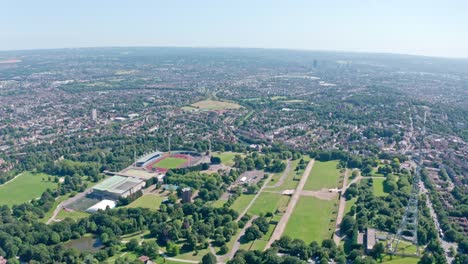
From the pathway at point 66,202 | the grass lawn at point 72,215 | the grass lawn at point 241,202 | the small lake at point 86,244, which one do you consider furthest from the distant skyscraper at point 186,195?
the pathway at point 66,202

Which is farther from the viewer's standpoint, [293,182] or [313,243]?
[293,182]

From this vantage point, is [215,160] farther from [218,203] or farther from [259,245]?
[259,245]

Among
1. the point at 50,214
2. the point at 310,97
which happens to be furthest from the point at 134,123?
the point at 310,97

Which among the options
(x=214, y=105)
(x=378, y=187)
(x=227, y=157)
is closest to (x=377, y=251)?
(x=378, y=187)

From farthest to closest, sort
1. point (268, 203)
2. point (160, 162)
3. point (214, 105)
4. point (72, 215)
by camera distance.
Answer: point (214, 105)
point (160, 162)
point (268, 203)
point (72, 215)

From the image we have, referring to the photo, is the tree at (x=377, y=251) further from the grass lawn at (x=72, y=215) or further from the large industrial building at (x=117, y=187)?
the grass lawn at (x=72, y=215)

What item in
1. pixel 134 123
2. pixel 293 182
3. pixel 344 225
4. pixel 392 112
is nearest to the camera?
pixel 344 225

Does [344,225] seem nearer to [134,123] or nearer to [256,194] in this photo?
[256,194]
